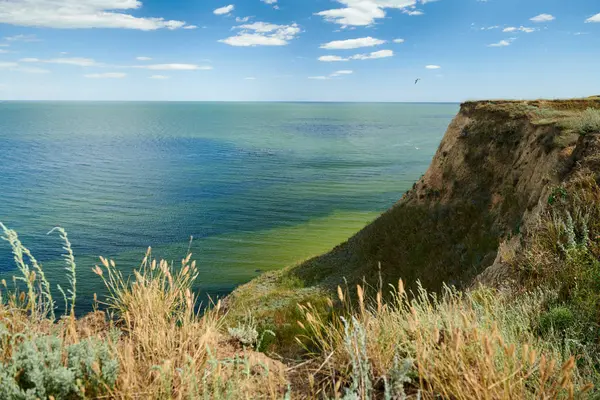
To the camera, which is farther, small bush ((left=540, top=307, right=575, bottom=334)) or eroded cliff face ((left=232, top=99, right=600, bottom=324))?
eroded cliff face ((left=232, top=99, right=600, bottom=324))

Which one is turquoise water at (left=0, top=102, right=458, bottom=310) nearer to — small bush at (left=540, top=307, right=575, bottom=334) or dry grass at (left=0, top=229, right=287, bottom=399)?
dry grass at (left=0, top=229, right=287, bottom=399)

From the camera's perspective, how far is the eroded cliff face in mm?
18484

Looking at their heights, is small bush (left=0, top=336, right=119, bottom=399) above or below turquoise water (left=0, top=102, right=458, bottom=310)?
above

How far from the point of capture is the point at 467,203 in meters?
23.5

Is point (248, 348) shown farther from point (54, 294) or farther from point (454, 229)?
point (54, 294)

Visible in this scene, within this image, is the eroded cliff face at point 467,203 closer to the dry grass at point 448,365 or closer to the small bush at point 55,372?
the dry grass at point 448,365

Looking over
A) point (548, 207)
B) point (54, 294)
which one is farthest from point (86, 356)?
point (54, 294)

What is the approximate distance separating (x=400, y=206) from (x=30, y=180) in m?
67.2

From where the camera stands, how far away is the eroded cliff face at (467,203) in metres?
18.5

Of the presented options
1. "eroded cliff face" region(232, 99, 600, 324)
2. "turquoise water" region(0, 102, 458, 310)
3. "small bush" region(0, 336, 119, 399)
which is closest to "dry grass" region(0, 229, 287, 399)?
"small bush" region(0, 336, 119, 399)

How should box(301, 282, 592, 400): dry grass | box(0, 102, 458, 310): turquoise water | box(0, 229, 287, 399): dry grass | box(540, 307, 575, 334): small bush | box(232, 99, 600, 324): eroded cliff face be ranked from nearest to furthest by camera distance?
box(301, 282, 592, 400): dry grass
box(0, 229, 287, 399): dry grass
box(540, 307, 575, 334): small bush
box(232, 99, 600, 324): eroded cliff face
box(0, 102, 458, 310): turquoise water

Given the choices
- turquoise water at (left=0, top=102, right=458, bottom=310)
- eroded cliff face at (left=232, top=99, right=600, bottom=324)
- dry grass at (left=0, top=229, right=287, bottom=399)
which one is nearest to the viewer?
dry grass at (left=0, top=229, right=287, bottom=399)

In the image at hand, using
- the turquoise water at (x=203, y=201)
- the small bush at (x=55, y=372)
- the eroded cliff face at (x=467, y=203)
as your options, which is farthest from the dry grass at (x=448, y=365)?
the turquoise water at (x=203, y=201)

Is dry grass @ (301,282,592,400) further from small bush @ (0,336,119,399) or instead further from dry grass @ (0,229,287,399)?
small bush @ (0,336,119,399)
